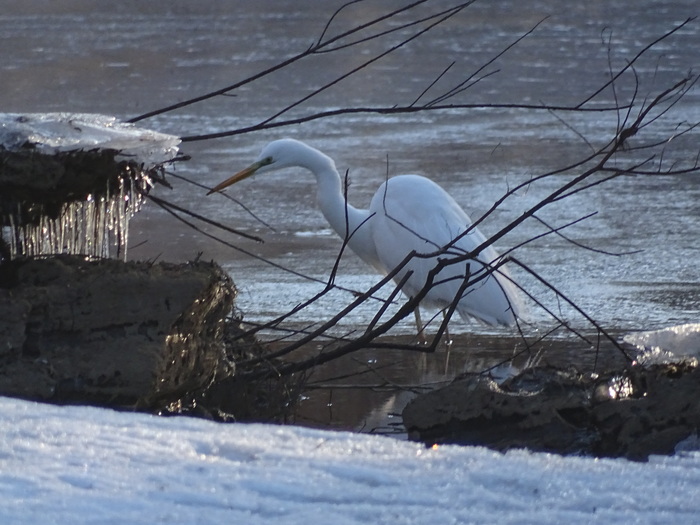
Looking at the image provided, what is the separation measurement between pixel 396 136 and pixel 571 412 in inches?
276

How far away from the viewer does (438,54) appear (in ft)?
49.4

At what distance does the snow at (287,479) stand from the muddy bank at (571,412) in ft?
1.49

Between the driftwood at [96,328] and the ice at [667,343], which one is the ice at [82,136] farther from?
the ice at [667,343]

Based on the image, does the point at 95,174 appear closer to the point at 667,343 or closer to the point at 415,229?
the point at 415,229

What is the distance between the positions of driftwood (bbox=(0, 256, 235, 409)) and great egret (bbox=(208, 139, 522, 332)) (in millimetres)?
2052

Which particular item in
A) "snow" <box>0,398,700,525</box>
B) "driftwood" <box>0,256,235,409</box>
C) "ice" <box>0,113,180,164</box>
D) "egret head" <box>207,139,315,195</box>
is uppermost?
"ice" <box>0,113,180,164</box>

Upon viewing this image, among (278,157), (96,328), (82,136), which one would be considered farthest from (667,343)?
(82,136)

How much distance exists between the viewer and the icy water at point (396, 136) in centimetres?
551

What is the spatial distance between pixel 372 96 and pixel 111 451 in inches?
380

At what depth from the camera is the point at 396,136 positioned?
10320 mm

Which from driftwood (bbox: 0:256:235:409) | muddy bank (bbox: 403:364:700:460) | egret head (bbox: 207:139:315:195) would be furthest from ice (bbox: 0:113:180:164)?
egret head (bbox: 207:139:315:195)

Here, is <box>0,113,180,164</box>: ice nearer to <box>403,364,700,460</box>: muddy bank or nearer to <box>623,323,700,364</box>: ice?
<box>403,364,700,460</box>: muddy bank

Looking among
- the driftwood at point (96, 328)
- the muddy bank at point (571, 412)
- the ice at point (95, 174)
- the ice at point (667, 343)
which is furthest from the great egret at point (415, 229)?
the driftwood at point (96, 328)

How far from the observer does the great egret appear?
5457mm
